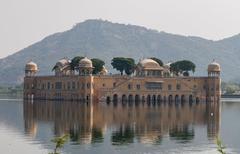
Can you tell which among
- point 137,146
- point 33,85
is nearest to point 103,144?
point 137,146

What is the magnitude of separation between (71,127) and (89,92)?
177 feet

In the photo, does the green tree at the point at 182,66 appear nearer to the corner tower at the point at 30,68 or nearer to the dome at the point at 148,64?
the dome at the point at 148,64

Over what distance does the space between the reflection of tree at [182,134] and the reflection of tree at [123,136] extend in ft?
9.86

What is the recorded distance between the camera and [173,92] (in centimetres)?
11194

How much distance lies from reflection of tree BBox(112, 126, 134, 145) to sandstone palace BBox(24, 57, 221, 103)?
54914 millimetres

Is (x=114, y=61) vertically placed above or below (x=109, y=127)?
above

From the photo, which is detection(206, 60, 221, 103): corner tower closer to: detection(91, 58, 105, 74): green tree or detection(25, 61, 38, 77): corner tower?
detection(91, 58, 105, 74): green tree

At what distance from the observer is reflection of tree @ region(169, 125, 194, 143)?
147ft

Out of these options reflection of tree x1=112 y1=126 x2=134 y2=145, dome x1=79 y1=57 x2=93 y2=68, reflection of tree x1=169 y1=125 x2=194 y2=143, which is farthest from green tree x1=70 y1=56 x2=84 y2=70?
reflection of tree x1=112 y1=126 x2=134 y2=145

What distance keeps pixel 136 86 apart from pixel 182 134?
200 ft

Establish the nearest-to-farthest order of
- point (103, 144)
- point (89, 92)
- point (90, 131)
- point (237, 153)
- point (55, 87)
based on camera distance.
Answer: point (237, 153) < point (103, 144) < point (90, 131) < point (89, 92) < point (55, 87)

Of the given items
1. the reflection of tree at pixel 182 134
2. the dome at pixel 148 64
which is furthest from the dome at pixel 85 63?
the reflection of tree at pixel 182 134

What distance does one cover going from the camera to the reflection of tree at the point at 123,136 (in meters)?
42.6

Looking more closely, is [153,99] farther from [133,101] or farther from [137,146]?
[137,146]
